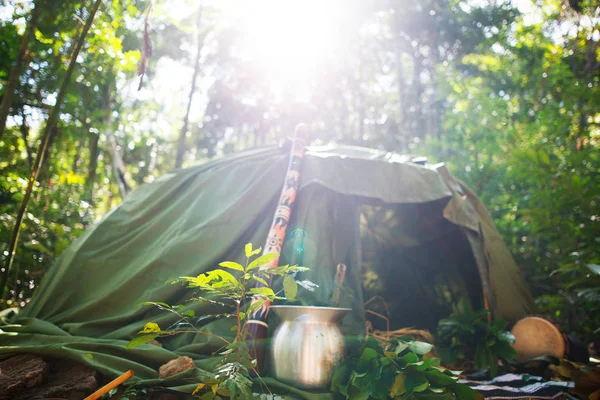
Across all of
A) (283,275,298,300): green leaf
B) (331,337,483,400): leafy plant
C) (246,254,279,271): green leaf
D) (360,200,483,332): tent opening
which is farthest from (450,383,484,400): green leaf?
(360,200,483,332): tent opening

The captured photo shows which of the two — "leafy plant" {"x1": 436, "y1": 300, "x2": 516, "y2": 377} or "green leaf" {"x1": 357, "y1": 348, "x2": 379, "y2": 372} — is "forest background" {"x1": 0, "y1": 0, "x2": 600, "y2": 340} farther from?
"green leaf" {"x1": 357, "y1": 348, "x2": 379, "y2": 372}

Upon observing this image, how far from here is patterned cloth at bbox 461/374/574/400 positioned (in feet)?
7.29

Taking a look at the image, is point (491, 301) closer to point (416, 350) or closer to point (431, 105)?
point (416, 350)

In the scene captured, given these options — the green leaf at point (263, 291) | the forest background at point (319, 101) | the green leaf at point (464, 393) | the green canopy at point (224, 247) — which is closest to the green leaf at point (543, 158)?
the forest background at point (319, 101)

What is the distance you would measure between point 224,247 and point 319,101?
11.4 m

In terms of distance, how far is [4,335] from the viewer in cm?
226

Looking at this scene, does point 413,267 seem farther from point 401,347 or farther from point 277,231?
point 401,347

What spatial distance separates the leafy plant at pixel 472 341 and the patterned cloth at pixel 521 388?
0.57 ft

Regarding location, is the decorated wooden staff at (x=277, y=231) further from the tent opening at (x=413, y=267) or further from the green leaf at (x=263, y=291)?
the tent opening at (x=413, y=267)

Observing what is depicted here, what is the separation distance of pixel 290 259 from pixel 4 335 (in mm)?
1569

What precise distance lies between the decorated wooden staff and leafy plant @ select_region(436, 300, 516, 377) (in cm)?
143

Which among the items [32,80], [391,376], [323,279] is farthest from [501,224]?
[32,80]

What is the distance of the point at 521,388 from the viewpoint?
2414 mm

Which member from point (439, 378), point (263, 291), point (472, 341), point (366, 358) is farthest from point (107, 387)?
point (472, 341)
